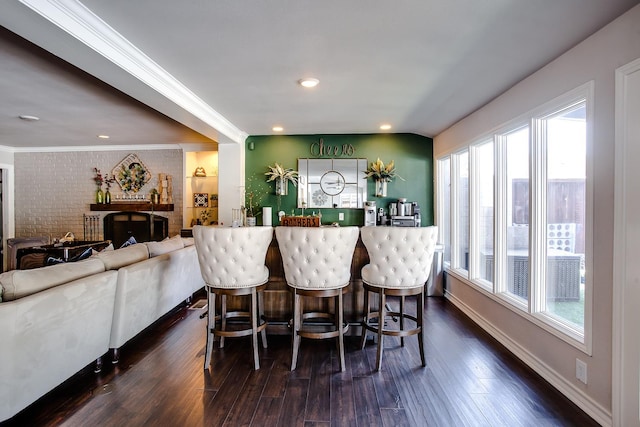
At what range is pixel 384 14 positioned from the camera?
180cm

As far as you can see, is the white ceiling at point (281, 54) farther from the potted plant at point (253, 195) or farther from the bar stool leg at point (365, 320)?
the bar stool leg at point (365, 320)

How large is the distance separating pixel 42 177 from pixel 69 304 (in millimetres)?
6140

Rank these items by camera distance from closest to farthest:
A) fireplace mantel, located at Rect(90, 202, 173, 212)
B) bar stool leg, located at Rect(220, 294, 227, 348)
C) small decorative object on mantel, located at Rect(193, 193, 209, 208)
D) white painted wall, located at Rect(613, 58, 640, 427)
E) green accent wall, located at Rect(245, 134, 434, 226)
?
white painted wall, located at Rect(613, 58, 640, 427) → bar stool leg, located at Rect(220, 294, 227, 348) → green accent wall, located at Rect(245, 134, 434, 226) → small decorative object on mantel, located at Rect(193, 193, 209, 208) → fireplace mantel, located at Rect(90, 202, 173, 212)

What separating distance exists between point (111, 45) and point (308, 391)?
8.81ft

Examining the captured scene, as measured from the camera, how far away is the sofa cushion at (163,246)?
3.37 meters

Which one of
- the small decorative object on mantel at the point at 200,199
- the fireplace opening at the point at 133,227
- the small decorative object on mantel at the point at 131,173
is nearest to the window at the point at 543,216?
the small decorative object on mantel at the point at 200,199

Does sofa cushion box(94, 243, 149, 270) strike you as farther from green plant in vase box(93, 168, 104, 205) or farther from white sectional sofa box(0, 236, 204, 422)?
green plant in vase box(93, 168, 104, 205)


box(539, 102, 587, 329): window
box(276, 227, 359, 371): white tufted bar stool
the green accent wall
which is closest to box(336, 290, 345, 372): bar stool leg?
box(276, 227, 359, 371): white tufted bar stool

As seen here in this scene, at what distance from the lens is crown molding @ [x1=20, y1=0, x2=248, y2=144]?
5.50 feet

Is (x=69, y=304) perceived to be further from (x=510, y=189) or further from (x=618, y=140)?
(x=510, y=189)

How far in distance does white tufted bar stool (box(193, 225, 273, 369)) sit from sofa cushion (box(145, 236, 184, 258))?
1.23 meters

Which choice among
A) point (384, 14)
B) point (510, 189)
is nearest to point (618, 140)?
point (510, 189)

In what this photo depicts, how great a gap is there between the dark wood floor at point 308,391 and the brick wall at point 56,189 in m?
4.89

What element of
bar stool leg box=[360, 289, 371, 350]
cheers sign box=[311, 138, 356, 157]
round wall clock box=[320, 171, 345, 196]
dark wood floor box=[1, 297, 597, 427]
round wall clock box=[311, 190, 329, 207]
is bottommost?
dark wood floor box=[1, 297, 597, 427]
